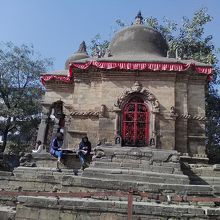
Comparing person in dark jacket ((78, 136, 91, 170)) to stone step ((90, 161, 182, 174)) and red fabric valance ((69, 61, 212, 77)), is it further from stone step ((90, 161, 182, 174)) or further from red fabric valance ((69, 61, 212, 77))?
red fabric valance ((69, 61, 212, 77))

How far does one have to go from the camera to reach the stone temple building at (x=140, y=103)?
1555 cm

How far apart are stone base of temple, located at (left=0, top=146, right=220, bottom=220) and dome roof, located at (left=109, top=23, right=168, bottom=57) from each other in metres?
7.45

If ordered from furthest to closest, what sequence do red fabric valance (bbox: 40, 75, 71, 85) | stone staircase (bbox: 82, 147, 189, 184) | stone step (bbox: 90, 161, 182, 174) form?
red fabric valance (bbox: 40, 75, 71, 85), stone step (bbox: 90, 161, 182, 174), stone staircase (bbox: 82, 147, 189, 184)

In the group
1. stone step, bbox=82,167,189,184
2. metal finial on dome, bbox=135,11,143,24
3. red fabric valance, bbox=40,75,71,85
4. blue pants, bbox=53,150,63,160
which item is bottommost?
stone step, bbox=82,167,189,184

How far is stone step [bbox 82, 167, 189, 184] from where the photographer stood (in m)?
10.3

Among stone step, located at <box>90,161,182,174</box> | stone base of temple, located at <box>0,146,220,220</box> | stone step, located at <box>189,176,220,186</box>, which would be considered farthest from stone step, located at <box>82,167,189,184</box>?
stone step, located at <box>189,176,220,186</box>

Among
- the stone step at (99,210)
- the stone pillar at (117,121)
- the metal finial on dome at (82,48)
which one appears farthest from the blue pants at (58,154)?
the metal finial on dome at (82,48)

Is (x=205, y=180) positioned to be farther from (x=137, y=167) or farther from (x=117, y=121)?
(x=117, y=121)

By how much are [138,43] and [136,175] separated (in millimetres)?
9672

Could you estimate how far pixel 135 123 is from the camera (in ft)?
51.4

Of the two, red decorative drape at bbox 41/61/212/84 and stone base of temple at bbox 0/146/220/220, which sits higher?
red decorative drape at bbox 41/61/212/84

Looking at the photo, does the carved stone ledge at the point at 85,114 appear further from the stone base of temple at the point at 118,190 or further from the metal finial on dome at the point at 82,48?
the metal finial on dome at the point at 82,48

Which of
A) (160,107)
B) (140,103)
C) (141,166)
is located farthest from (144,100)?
(141,166)

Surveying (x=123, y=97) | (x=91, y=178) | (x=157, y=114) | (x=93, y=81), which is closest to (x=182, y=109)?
(x=157, y=114)
